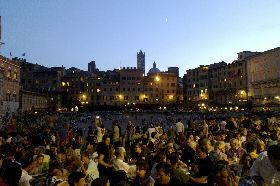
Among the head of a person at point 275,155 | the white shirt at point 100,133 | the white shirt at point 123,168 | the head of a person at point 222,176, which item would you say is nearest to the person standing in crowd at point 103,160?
the white shirt at point 123,168

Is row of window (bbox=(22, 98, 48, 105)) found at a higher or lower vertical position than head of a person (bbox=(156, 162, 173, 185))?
higher

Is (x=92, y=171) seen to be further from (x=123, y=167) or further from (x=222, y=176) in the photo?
(x=222, y=176)

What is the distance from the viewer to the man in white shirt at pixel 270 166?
570 cm

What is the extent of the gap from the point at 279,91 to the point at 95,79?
186 ft

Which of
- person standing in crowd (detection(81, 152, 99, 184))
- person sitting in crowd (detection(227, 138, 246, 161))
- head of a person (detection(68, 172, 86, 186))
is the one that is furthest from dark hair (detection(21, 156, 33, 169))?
person sitting in crowd (detection(227, 138, 246, 161))

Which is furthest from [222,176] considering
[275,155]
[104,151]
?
[104,151]

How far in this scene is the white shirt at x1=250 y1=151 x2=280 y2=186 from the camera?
19.6 ft

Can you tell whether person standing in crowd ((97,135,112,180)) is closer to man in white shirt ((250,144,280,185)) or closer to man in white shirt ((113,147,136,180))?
man in white shirt ((113,147,136,180))

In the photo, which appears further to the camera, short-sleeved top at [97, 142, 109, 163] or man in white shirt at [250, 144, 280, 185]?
short-sleeved top at [97, 142, 109, 163]

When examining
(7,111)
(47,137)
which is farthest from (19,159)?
(7,111)

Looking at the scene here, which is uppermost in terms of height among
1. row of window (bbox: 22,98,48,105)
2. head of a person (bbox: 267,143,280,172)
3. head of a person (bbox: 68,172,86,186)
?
row of window (bbox: 22,98,48,105)

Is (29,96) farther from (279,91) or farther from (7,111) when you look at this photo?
(279,91)

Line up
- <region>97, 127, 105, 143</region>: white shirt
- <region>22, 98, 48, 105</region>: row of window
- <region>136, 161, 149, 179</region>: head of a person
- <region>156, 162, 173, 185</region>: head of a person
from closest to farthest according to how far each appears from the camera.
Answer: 1. <region>156, 162, 173, 185</region>: head of a person
2. <region>136, 161, 149, 179</region>: head of a person
3. <region>97, 127, 105, 143</region>: white shirt
4. <region>22, 98, 48, 105</region>: row of window

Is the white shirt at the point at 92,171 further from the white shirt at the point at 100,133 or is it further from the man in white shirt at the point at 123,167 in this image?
the white shirt at the point at 100,133
